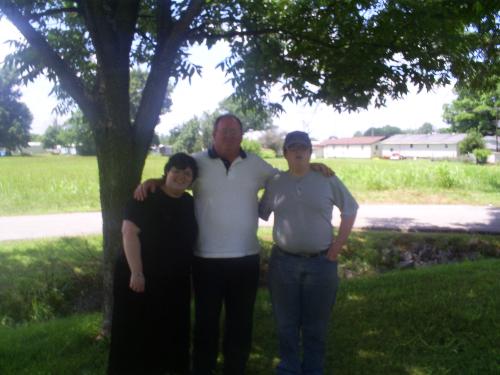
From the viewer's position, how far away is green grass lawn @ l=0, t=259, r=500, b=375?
3973mm

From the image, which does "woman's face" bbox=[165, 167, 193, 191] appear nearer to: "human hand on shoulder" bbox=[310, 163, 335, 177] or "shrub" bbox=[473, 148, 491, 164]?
"human hand on shoulder" bbox=[310, 163, 335, 177]

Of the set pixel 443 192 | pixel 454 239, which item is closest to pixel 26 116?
pixel 443 192

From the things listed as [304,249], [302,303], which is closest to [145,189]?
[304,249]

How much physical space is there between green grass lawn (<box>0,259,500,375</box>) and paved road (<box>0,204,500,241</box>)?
4.80m

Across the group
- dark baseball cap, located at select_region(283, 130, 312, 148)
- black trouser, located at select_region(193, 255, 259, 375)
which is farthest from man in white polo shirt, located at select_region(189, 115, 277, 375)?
dark baseball cap, located at select_region(283, 130, 312, 148)

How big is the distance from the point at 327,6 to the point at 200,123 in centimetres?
6721

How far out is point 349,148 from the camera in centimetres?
9938

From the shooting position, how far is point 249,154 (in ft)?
11.6

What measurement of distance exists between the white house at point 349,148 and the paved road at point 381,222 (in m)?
81.5

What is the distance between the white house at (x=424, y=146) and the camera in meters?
76.1

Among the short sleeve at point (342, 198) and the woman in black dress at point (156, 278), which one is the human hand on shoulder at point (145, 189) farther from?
the short sleeve at point (342, 198)

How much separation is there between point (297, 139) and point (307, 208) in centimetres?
48

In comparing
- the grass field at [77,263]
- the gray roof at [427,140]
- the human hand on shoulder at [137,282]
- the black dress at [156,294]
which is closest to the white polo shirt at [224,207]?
the black dress at [156,294]

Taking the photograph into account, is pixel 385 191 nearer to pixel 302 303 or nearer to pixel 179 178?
pixel 302 303
